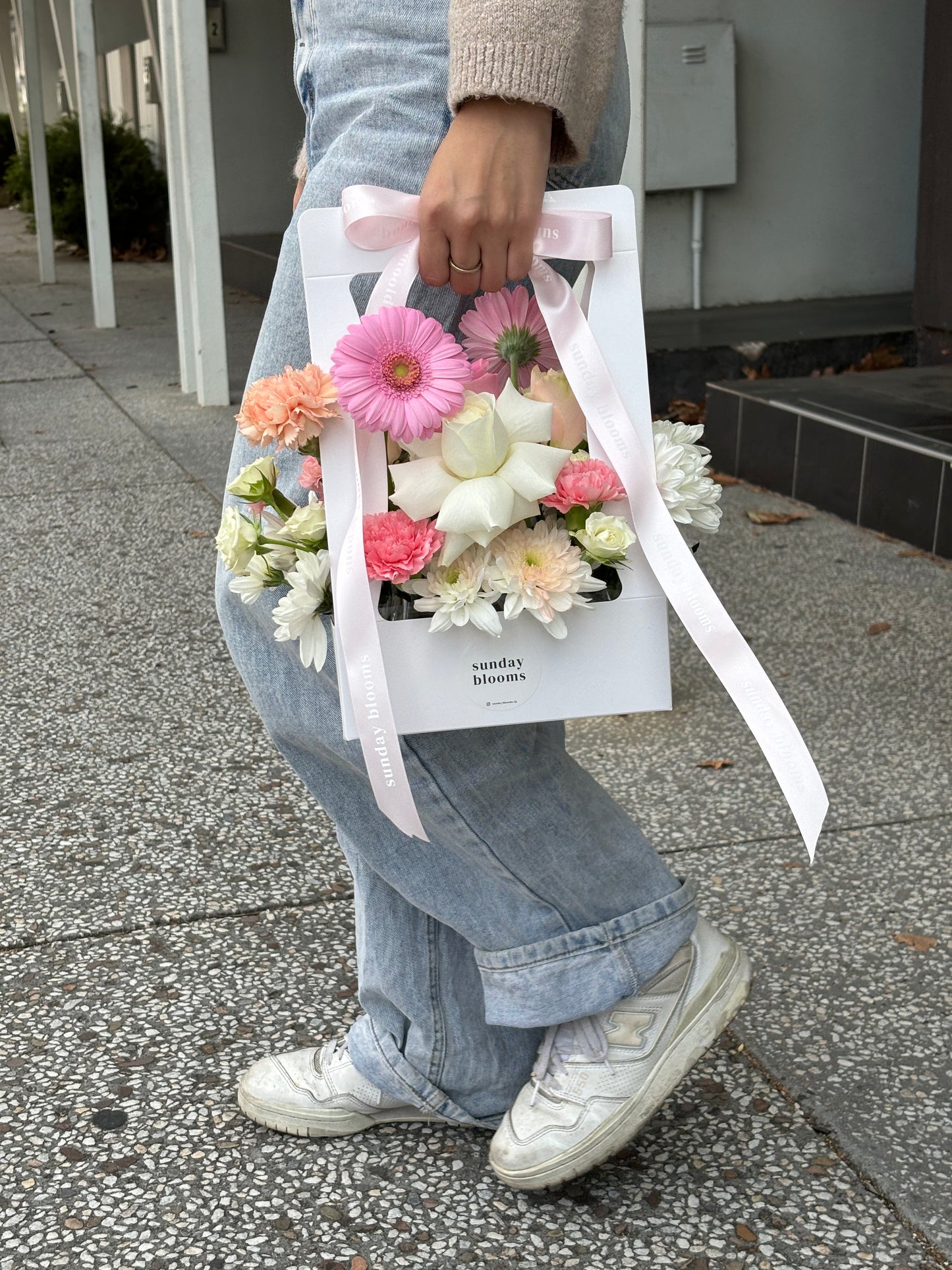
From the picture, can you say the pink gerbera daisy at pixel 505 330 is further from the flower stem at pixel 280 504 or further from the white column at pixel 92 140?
the white column at pixel 92 140

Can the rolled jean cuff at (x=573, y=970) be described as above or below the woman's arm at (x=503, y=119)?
below

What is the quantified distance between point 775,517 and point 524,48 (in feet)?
11.5

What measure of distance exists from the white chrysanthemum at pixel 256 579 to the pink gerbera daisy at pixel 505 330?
0.90 feet

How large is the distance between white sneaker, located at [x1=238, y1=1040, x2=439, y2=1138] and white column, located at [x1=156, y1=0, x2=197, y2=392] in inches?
200

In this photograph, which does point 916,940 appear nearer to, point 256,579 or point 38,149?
point 256,579

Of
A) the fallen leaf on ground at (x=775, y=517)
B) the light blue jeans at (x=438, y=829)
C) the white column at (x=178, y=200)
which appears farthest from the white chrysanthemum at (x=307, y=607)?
the white column at (x=178, y=200)

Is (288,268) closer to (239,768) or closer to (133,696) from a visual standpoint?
(239,768)

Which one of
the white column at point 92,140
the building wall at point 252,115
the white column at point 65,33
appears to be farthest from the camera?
the white column at point 65,33

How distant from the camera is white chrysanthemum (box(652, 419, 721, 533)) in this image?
1326mm

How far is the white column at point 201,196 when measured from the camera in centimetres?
583

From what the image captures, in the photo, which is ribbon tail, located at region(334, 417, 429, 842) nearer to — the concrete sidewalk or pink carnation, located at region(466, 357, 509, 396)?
pink carnation, located at region(466, 357, 509, 396)

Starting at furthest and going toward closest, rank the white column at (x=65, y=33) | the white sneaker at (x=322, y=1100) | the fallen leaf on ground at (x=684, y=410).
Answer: the white column at (x=65, y=33), the fallen leaf on ground at (x=684, y=410), the white sneaker at (x=322, y=1100)

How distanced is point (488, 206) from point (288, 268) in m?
0.28

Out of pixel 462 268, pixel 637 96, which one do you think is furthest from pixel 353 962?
pixel 637 96
